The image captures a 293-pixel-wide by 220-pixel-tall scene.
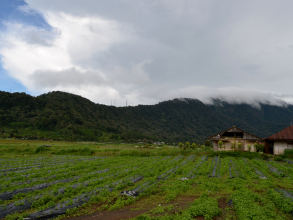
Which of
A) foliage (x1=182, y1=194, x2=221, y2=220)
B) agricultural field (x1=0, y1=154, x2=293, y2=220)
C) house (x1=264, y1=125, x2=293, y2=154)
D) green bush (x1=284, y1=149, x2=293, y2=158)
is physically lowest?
agricultural field (x1=0, y1=154, x2=293, y2=220)

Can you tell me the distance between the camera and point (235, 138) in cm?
3903

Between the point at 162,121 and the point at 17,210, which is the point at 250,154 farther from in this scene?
the point at 162,121

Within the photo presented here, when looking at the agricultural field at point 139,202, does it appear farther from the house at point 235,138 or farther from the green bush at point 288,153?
the house at point 235,138

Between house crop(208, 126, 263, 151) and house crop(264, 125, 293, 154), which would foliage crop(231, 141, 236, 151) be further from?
house crop(264, 125, 293, 154)

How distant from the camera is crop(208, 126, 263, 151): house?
38.5 meters

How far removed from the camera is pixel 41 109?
12281 centimetres

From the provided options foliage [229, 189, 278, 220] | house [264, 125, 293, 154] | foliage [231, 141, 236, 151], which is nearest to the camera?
foliage [229, 189, 278, 220]

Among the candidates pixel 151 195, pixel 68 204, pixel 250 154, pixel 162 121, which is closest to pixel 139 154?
pixel 250 154

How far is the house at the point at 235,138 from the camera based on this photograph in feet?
126

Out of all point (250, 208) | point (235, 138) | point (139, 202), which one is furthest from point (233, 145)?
point (139, 202)

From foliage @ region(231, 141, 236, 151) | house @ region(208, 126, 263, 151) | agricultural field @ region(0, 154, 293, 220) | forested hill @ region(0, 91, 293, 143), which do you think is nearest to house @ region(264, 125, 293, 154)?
house @ region(208, 126, 263, 151)

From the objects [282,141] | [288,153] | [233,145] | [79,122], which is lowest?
[288,153]

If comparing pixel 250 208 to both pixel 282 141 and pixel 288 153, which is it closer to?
pixel 288 153

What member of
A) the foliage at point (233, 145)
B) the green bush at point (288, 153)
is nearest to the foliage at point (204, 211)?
the green bush at point (288, 153)
